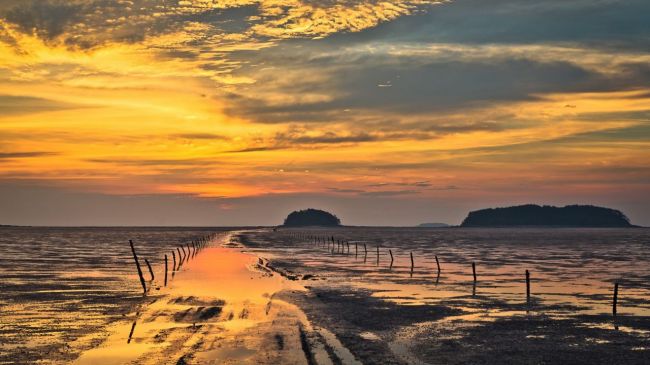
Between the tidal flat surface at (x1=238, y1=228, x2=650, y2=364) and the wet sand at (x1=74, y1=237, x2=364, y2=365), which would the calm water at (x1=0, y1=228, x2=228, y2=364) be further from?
the tidal flat surface at (x1=238, y1=228, x2=650, y2=364)

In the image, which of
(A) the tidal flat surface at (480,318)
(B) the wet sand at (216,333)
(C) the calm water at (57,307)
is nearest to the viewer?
(B) the wet sand at (216,333)

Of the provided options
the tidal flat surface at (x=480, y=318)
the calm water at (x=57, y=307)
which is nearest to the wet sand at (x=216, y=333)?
the calm water at (x=57, y=307)

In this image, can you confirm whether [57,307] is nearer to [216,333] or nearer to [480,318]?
[216,333]

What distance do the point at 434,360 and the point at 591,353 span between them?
216 inches

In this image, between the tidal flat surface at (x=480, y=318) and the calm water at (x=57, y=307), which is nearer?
the calm water at (x=57, y=307)

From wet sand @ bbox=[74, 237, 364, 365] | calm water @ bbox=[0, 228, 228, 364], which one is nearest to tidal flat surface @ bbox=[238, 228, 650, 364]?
wet sand @ bbox=[74, 237, 364, 365]

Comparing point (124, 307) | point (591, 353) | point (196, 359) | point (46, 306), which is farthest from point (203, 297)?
point (591, 353)

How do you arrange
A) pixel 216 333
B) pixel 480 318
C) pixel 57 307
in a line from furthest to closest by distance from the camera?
pixel 57 307 < pixel 480 318 < pixel 216 333

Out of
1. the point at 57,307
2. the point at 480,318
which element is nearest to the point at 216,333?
the point at 57,307

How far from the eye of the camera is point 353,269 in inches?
2477

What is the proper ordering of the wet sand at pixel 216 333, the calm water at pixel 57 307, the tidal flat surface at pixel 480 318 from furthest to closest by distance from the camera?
the tidal flat surface at pixel 480 318 → the calm water at pixel 57 307 → the wet sand at pixel 216 333

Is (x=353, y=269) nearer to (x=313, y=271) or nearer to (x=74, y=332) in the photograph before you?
(x=313, y=271)

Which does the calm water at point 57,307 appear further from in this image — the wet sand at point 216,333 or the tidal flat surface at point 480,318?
the tidal flat surface at point 480,318

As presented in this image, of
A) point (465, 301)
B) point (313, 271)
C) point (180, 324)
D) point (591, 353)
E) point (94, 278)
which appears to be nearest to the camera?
point (591, 353)
